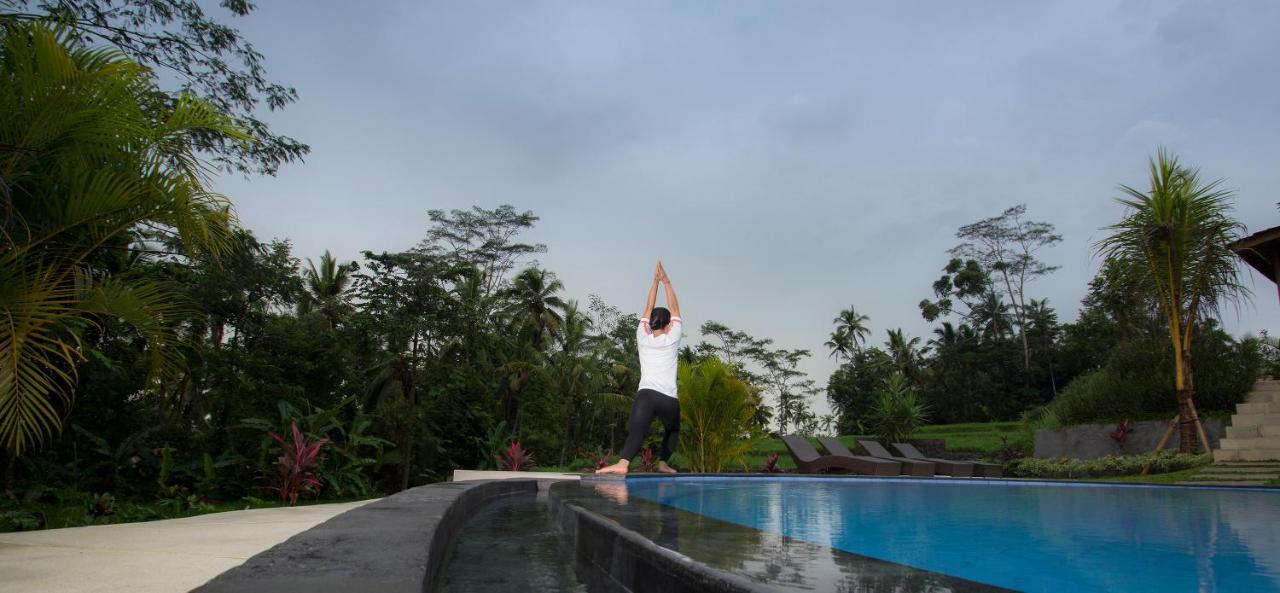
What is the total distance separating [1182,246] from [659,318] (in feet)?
35.1

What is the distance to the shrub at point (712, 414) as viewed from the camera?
35.1ft

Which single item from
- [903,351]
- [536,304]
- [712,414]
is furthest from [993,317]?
[712,414]

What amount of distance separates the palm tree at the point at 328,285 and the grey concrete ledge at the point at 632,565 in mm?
30760

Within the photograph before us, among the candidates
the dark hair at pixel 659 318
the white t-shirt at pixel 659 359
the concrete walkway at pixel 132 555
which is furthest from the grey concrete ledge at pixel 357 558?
the dark hair at pixel 659 318

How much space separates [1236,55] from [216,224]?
14.5 metres

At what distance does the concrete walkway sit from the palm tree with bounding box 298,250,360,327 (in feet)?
95.1

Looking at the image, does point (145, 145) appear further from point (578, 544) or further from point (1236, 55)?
point (1236, 55)

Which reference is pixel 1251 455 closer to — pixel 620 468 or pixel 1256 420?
pixel 1256 420

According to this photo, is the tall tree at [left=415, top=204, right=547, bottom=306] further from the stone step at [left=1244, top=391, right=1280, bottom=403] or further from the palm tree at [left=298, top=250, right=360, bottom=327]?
the stone step at [left=1244, top=391, right=1280, bottom=403]

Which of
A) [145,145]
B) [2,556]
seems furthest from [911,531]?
[145,145]

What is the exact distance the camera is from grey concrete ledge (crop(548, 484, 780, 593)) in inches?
57.8

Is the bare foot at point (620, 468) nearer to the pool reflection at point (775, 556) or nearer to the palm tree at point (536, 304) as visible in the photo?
the pool reflection at point (775, 556)

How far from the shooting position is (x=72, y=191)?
149 inches

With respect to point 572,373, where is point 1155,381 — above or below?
below
